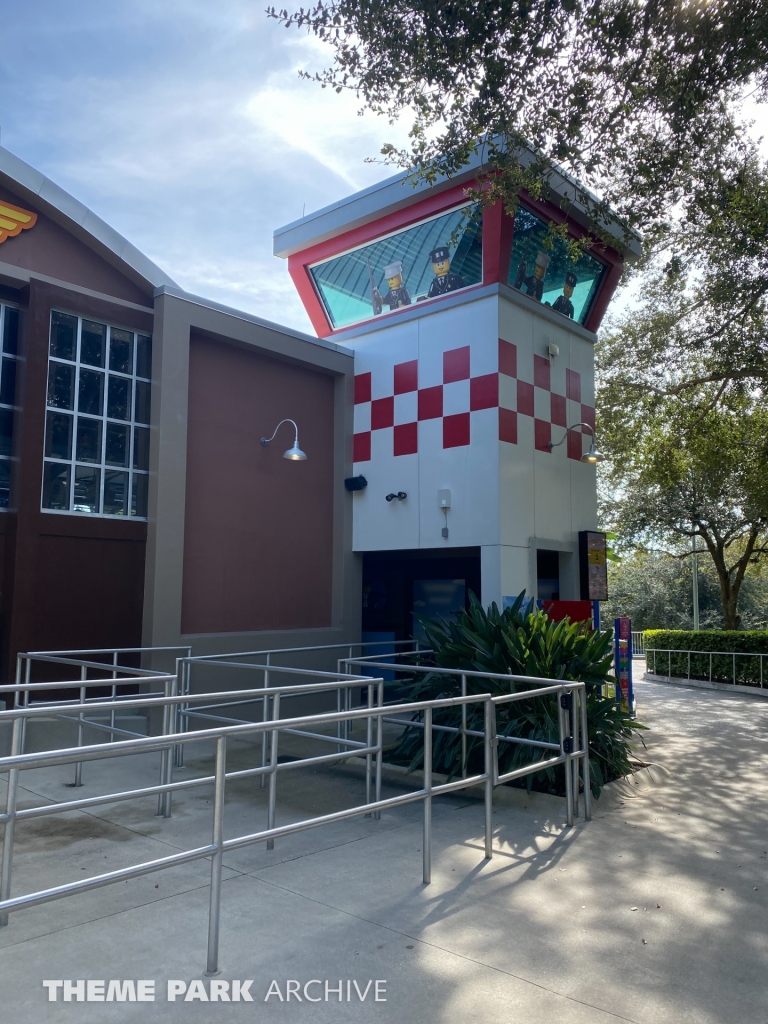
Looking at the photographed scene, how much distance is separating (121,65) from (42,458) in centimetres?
376

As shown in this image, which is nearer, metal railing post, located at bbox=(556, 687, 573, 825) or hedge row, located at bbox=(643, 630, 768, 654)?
metal railing post, located at bbox=(556, 687, 573, 825)

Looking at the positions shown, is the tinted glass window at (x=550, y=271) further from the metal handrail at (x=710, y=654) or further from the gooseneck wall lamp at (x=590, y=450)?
the metal handrail at (x=710, y=654)

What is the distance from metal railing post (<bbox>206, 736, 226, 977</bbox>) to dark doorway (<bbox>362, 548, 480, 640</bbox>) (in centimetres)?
789

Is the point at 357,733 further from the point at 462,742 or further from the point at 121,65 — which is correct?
the point at 121,65

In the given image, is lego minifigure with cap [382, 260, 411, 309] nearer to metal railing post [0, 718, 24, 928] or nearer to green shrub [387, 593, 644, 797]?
green shrub [387, 593, 644, 797]

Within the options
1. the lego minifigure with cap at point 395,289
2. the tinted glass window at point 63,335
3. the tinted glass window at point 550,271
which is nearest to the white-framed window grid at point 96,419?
the tinted glass window at point 63,335

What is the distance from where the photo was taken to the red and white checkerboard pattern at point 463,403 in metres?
9.74

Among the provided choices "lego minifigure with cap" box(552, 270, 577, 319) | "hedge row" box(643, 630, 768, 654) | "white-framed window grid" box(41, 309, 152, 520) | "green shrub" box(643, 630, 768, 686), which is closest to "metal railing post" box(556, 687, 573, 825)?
"white-framed window grid" box(41, 309, 152, 520)

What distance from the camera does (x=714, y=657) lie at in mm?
16062

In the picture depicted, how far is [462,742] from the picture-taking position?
19.7 feet

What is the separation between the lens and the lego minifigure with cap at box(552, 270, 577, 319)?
36.1 feet

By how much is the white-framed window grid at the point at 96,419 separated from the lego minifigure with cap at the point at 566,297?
231 inches

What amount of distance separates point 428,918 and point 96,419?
658 cm

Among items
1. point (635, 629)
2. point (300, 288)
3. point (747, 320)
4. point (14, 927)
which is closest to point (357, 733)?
point (14, 927)
